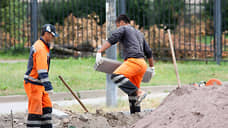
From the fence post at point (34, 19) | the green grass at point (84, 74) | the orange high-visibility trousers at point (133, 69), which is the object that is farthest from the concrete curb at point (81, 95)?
the fence post at point (34, 19)

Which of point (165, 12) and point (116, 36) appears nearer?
point (116, 36)

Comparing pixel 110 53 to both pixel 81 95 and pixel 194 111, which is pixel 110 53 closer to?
pixel 81 95

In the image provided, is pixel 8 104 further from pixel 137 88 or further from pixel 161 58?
pixel 161 58

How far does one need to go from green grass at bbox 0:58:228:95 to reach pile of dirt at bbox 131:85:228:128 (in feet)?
15.2

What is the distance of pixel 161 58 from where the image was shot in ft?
43.9

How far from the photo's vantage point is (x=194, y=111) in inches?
179

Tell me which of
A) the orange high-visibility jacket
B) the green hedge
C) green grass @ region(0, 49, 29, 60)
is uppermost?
the green hedge

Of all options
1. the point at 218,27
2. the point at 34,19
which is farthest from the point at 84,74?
the point at 218,27

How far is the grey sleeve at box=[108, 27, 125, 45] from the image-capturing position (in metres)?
6.76

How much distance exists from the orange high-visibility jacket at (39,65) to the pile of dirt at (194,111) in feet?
4.37

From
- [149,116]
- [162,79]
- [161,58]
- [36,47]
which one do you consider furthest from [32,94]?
[161,58]

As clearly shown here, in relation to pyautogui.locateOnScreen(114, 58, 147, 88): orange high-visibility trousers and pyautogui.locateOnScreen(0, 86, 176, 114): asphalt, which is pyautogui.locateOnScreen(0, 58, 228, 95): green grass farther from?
pyautogui.locateOnScreen(114, 58, 147, 88): orange high-visibility trousers

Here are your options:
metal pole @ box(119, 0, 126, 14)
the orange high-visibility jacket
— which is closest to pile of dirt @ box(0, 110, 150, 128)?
the orange high-visibility jacket

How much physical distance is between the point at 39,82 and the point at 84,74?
536 cm
